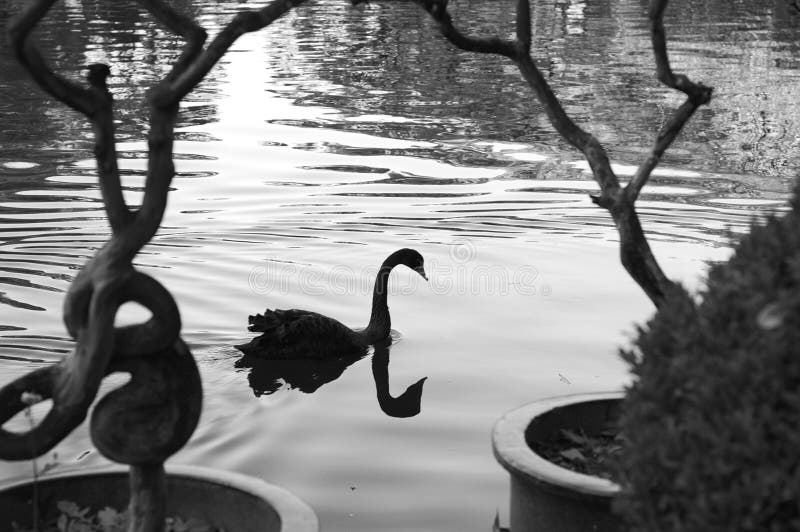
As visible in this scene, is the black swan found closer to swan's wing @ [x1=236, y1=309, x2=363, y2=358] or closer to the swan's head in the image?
swan's wing @ [x1=236, y1=309, x2=363, y2=358]

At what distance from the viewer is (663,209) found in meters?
12.7

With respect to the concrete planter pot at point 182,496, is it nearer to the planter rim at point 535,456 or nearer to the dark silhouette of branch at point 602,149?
the planter rim at point 535,456

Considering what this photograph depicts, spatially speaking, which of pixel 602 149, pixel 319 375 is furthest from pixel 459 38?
pixel 319 375

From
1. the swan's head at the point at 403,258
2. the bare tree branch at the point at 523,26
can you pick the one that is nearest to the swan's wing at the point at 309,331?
the swan's head at the point at 403,258

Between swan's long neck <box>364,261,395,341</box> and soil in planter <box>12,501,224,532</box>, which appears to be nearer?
soil in planter <box>12,501,224,532</box>

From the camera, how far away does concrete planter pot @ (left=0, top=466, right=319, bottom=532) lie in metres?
4.22

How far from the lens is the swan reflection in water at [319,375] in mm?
7793

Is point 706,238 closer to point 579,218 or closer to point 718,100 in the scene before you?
point 579,218

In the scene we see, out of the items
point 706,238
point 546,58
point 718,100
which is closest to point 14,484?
point 706,238

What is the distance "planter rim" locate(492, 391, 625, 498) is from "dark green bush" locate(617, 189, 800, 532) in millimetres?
891

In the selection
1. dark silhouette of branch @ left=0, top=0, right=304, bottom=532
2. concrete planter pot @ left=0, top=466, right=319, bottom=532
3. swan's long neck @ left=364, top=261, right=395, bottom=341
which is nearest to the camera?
dark silhouette of branch @ left=0, top=0, right=304, bottom=532

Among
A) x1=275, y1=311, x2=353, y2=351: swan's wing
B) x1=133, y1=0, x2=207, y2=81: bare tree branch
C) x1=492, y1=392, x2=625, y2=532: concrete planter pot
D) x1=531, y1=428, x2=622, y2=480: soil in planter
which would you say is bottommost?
x1=275, y1=311, x2=353, y2=351: swan's wing

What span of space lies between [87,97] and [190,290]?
20.7ft

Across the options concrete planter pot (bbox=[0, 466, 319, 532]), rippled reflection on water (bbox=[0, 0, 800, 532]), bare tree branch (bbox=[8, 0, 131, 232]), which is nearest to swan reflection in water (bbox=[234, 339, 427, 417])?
rippled reflection on water (bbox=[0, 0, 800, 532])
